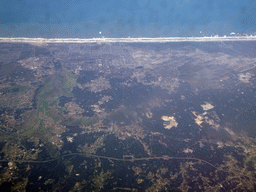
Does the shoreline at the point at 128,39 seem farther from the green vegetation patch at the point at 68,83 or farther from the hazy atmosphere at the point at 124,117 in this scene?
the green vegetation patch at the point at 68,83

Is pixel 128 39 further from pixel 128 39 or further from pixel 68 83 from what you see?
pixel 68 83

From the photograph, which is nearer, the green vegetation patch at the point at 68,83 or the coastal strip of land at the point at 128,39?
the green vegetation patch at the point at 68,83

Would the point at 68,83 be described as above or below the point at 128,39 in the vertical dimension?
below

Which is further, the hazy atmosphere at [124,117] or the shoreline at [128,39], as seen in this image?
the shoreline at [128,39]

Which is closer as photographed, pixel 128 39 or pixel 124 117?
pixel 124 117

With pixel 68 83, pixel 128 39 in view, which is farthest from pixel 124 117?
pixel 128 39

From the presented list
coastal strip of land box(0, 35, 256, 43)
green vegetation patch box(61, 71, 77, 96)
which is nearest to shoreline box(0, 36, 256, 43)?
coastal strip of land box(0, 35, 256, 43)

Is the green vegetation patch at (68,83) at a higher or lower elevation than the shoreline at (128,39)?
lower

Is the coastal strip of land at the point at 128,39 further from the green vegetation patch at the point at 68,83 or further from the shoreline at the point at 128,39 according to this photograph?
the green vegetation patch at the point at 68,83

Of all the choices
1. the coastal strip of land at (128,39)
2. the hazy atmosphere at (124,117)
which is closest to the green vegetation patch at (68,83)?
the hazy atmosphere at (124,117)

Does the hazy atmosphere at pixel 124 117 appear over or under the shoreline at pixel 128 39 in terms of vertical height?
under

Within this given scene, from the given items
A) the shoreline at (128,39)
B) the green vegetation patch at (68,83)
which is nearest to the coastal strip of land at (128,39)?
the shoreline at (128,39)
